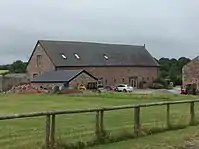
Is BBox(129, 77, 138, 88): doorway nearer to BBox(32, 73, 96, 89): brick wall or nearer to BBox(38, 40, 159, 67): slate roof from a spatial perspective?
BBox(38, 40, 159, 67): slate roof

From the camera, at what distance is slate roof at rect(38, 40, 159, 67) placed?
9125 centimetres

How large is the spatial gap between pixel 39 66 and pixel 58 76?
12600 mm

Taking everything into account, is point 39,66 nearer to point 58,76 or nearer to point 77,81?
point 58,76

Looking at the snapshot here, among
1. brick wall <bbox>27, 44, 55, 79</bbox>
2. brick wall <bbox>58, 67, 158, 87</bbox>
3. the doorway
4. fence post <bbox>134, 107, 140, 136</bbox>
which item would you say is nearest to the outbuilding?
brick wall <bbox>27, 44, 55, 79</bbox>

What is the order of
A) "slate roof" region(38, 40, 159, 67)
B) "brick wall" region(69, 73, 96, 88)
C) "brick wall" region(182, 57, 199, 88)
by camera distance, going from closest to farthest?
1. "brick wall" region(182, 57, 199, 88)
2. "brick wall" region(69, 73, 96, 88)
3. "slate roof" region(38, 40, 159, 67)

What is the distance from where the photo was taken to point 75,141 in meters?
12.4

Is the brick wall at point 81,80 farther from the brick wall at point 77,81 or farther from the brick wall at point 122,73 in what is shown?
the brick wall at point 122,73

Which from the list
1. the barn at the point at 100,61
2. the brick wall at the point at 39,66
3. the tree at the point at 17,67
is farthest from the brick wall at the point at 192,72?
the tree at the point at 17,67

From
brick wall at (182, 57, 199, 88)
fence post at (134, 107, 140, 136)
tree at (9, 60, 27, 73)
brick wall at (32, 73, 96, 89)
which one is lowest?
fence post at (134, 107, 140, 136)

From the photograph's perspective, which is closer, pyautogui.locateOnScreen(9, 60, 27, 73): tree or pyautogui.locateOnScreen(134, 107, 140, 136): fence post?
pyautogui.locateOnScreen(134, 107, 140, 136): fence post

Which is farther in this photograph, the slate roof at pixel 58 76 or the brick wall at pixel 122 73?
the brick wall at pixel 122 73

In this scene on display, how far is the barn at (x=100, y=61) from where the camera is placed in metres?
91.0

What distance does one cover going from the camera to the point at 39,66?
93375 millimetres

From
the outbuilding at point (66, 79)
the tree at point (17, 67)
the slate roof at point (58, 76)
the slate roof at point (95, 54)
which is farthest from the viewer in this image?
the tree at point (17, 67)
